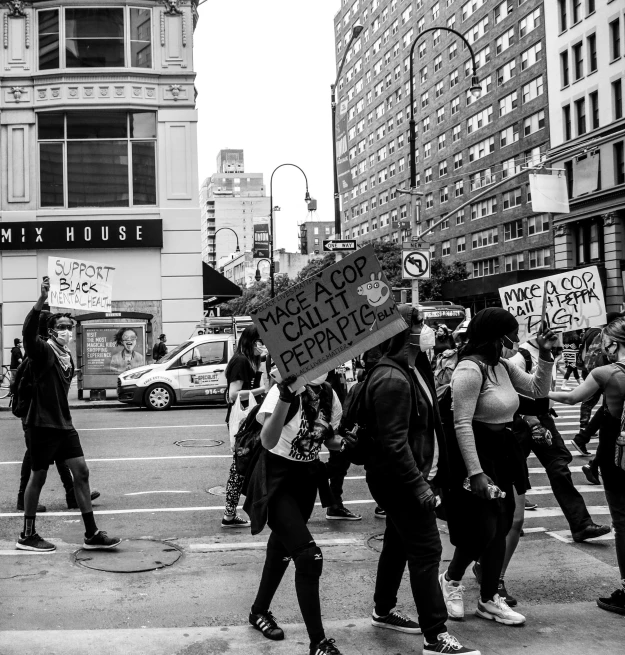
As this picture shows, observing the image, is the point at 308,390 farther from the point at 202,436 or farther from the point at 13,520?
the point at 202,436

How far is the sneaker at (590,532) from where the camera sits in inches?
273

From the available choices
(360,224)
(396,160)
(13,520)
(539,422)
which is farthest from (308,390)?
(360,224)

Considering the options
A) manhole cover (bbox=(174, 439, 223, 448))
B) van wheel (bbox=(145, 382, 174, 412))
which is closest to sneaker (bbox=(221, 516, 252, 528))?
manhole cover (bbox=(174, 439, 223, 448))

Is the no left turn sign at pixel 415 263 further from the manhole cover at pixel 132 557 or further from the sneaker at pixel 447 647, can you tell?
the sneaker at pixel 447 647

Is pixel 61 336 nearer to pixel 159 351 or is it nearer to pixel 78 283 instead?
pixel 78 283

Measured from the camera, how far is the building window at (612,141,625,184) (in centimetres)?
4125

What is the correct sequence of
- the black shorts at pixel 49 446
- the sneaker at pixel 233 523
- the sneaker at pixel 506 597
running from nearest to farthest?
the sneaker at pixel 506 597 → the black shorts at pixel 49 446 → the sneaker at pixel 233 523

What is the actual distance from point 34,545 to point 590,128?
142 ft

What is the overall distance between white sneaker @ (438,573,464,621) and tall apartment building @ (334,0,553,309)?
142ft

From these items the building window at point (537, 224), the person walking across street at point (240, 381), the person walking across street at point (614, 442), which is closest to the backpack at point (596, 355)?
the person walking across street at point (614, 442)

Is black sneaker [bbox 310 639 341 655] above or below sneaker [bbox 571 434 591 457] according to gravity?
below

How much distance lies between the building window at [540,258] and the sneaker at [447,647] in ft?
168

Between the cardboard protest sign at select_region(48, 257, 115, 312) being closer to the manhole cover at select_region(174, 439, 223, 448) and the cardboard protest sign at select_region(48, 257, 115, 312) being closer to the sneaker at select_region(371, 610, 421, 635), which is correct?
the manhole cover at select_region(174, 439, 223, 448)

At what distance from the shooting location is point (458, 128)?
67062 millimetres
